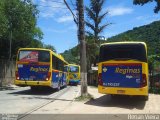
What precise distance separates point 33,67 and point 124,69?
28.2ft

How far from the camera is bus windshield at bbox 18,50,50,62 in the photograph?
2281 cm

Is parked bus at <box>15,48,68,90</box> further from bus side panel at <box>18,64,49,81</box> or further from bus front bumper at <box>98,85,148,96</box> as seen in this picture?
bus front bumper at <box>98,85,148,96</box>

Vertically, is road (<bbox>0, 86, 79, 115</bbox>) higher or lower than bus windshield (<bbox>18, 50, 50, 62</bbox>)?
lower

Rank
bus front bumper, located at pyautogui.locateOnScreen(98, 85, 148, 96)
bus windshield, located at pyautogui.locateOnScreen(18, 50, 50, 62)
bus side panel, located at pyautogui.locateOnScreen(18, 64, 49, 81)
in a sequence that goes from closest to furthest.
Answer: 1. bus front bumper, located at pyautogui.locateOnScreen(98, 85, 148, 96)
2. bus windshield, located at pyautogui.locateOnScreen(18, 50, 50, 62)
3. bus side panel, located at pyautogui.locateOnScreen(18, 64, 49, 81)

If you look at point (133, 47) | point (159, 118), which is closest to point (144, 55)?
point (133, 47)

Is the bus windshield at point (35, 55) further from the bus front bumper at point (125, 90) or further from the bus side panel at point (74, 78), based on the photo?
the bus side panel at point (74, 78)

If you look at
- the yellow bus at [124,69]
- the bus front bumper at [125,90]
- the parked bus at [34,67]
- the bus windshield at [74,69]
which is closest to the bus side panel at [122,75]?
the yellow bus at [124,69]

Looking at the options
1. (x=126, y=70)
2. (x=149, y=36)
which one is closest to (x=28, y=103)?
(x=126, y=70)

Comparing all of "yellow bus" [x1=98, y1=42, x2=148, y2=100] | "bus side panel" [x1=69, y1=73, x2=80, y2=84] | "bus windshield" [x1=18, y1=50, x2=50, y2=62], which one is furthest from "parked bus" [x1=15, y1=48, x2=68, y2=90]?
"bus side panel" [x1=69, y1=73, x2=80, y2=84]

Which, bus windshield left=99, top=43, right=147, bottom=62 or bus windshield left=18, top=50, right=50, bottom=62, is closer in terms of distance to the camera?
bus windshield left=99, top=43, right=147, bottom=62

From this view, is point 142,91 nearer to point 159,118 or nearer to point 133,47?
point 133,47

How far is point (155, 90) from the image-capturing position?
26.2 metres

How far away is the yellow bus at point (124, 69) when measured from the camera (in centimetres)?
1590

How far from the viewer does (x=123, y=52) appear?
16.5 m
